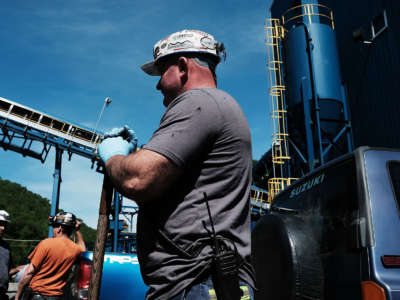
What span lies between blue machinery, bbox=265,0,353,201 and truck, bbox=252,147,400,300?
10.9m

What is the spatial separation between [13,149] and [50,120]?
2393 mm

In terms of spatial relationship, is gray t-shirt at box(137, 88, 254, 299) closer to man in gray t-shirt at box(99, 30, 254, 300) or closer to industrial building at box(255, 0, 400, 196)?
man in gray t-shirt at box(99, 30, 254, 300)

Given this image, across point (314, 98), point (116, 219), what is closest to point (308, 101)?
point (314, 98)

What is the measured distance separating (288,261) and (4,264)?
4325 mm

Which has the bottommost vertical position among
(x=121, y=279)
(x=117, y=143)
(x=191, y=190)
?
(x=121, y=279)

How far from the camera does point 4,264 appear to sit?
Result: 5.25 meters

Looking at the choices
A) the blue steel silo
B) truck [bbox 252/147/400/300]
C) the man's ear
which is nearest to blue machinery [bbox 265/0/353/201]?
the blue steel silo

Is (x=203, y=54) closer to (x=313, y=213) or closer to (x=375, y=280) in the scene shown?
(x=375, y=280)

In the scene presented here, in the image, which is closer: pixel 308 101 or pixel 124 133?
pixel 124 133

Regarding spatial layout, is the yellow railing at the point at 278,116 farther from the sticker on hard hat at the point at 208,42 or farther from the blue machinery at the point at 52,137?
the sticker on hard hat at the point at 208,42

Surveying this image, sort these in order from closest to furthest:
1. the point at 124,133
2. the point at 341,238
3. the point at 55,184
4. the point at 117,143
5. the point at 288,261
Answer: the point at 117,143, the point at 124,133, the point at 341,238, the point at 288,261, the point at 55,184

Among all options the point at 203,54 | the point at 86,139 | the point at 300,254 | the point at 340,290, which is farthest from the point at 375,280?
the point at 86,139

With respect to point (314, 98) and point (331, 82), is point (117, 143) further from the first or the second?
point (331, 82)

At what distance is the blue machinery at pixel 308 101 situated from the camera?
1399cm
